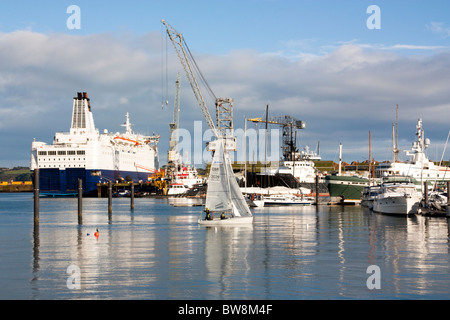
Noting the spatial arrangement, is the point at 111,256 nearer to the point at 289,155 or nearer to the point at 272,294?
the point at 272,294

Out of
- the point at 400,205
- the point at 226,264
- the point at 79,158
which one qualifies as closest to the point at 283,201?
the point at 400,205

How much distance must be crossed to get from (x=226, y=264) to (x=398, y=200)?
45669 millimetres

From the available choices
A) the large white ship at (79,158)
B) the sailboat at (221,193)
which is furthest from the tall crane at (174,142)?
the sailboat at (221,193)

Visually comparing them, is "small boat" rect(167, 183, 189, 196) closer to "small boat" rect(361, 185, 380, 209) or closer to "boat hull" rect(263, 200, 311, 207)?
"boat hull" rect(263, 200, 311, 207)

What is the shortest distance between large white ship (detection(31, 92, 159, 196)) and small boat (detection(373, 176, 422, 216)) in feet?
318

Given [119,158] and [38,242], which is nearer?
[38,242]

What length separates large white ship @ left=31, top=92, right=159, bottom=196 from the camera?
151 meters

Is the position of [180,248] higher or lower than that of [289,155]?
A: lower

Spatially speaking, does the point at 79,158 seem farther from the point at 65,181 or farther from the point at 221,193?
A: the point at 221,193

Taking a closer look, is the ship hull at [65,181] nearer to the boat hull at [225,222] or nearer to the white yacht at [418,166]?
the white yacht at [418,166]

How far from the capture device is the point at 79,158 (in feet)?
500
